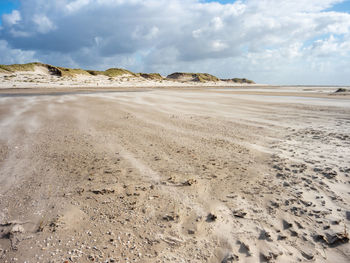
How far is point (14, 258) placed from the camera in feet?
7.50

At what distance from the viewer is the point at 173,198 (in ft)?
11.2

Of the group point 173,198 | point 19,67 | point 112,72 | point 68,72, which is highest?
point 19,67

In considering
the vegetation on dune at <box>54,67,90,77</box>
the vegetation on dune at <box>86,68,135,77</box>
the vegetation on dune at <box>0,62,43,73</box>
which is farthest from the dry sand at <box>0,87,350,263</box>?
the vegetation on dune at <box>86,68,135,77</box>

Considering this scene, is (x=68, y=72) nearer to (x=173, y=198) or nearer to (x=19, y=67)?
(x=19, y=67)

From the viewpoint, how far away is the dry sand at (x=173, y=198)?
246 centimetres

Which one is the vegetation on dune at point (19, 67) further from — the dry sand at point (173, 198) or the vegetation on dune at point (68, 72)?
the dry sand at point (173, 198)

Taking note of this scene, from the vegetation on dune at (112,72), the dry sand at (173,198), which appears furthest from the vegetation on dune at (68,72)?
the dry sand at (173,198)

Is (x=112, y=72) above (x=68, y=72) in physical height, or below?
above

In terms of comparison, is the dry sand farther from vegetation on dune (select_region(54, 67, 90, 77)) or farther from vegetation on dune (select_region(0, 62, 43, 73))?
vegetation on dune (select_region(0, 62, 43, 73))

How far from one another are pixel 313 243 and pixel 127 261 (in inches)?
86.1

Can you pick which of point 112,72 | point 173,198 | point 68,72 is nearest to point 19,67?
point 68,72

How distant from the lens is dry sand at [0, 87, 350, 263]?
96.7 inches

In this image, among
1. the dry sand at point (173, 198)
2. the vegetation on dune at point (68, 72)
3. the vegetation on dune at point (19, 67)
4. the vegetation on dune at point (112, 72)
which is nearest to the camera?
the dry sand at point (173, 198)

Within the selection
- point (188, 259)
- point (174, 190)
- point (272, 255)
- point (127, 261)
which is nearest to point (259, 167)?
point (174, 190)
